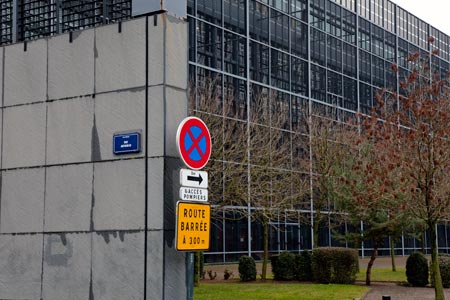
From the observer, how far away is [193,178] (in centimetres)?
839

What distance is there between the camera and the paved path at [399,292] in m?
21.5

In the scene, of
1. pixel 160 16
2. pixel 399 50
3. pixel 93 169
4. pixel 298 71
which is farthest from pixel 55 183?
pixel 399 50

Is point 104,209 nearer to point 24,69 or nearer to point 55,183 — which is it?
point 55,183

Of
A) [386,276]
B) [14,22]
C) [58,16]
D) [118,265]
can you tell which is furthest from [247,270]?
[118,265]

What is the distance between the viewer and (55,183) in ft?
32.1

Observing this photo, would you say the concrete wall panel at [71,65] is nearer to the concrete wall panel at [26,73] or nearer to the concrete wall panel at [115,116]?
the concrete wall panel at [26,73]

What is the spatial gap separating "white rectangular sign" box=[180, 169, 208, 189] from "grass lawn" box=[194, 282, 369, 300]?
11821mm

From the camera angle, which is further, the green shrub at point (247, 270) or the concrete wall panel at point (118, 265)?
the green shrub at point (247, 270)

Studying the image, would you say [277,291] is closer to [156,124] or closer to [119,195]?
[119,195]

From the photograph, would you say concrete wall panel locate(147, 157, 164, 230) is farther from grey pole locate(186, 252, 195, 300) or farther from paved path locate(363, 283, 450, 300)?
paved path locate(363, 283, 450, 300)

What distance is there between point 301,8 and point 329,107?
7263mm

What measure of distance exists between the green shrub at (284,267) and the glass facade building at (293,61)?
3.14 m

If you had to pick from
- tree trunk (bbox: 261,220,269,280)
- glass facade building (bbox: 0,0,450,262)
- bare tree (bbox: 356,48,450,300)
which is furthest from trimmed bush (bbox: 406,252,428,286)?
bare tree (bbox: 356,48,450,300)

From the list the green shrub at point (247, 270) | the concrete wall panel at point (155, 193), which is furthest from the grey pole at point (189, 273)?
the green shrub at point (247, 270)
